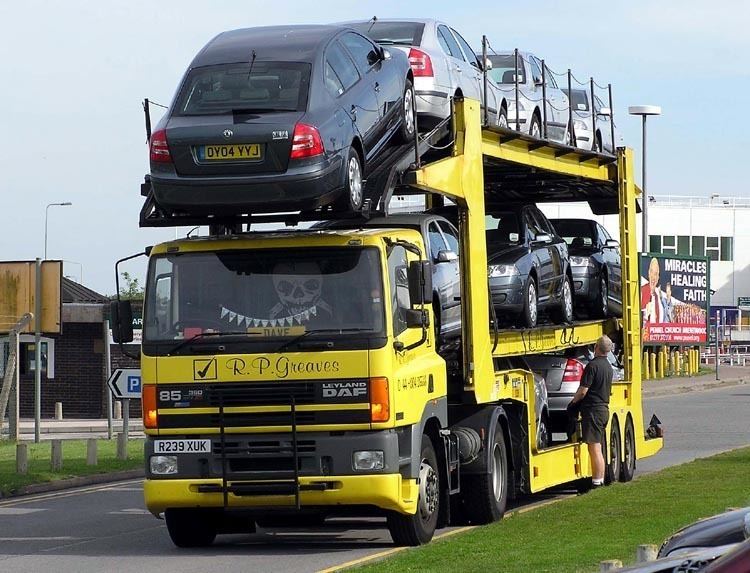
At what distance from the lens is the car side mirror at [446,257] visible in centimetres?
1428

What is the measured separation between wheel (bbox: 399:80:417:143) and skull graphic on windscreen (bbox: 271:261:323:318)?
78.5 inches

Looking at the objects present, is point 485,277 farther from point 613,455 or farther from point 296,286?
point 613,455

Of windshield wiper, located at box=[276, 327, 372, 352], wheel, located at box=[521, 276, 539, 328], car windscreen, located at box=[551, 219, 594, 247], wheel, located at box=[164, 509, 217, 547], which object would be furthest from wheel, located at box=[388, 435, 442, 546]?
car windscreen, located at box=[551, 219, 594, 247]

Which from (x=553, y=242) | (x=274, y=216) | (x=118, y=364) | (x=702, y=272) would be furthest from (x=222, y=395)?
(x=702, y=272)

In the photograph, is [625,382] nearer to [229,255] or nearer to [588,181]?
[588,181]

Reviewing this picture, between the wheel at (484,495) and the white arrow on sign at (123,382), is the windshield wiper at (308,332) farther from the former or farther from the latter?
the white arrow on sign at (123,382)

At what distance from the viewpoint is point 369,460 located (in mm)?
12578

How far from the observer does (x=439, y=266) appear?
1450 centimetres

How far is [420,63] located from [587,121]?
6.06 m

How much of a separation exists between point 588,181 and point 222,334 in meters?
8.82

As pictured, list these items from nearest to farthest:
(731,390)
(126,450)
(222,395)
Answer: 1. (222,395)
2. (126,450)
3. (731,390)

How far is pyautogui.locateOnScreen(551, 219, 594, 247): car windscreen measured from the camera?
2095 cm

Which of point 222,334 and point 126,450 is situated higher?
point 222,334

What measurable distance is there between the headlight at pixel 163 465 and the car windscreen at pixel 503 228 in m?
5.82
